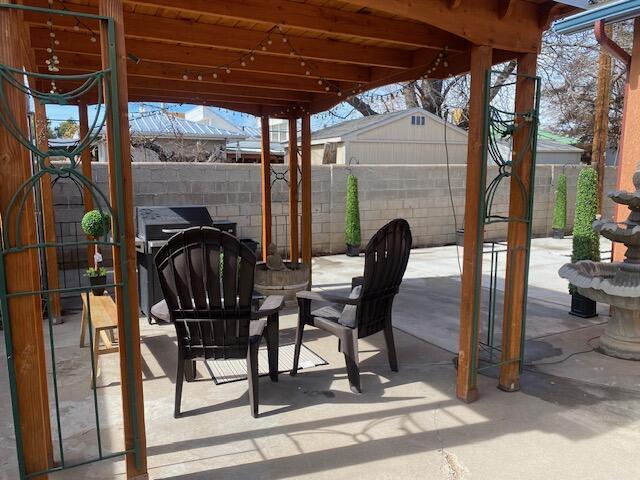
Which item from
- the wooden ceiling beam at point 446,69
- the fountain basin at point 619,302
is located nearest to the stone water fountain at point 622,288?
the fountain basin at point 619,302

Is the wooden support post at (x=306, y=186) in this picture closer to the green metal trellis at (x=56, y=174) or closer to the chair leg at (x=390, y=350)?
the chair leg at (x=390, y=350)

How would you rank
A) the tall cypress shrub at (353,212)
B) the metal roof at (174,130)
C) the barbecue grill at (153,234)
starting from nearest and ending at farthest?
the barbecue grill at (153,234), the tall cypress shrub at (353,212), the metal roof at (174,130)

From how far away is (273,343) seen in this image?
322 cm

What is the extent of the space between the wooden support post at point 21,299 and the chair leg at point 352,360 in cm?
173

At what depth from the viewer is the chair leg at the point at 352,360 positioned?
3.05m

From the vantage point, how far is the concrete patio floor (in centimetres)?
228

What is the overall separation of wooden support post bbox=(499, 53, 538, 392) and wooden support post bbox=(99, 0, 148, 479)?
2.19 m

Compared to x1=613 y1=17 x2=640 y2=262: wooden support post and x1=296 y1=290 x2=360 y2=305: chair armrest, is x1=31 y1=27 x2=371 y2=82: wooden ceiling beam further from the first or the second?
x1=613 y1=17 x2=640 y2=262: wooden support post

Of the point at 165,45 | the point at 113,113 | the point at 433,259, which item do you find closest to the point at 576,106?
the point at 433,259

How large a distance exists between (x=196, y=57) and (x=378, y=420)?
305 cm

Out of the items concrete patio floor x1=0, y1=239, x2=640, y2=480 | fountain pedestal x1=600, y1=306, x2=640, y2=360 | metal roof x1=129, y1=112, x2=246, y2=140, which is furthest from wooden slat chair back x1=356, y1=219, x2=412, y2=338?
metal roof x1=129, y1=112, x2=246, y2=140

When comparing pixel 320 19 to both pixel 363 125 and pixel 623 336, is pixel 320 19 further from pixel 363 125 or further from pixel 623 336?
pixel 363 125

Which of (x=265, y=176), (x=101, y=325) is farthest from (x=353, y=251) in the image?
(x=101, y=325)

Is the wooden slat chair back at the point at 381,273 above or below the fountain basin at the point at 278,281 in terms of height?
above
